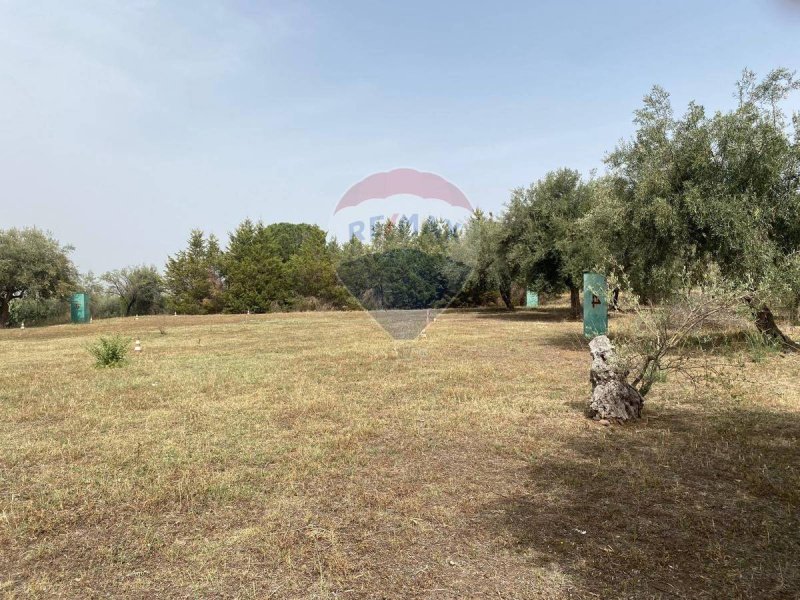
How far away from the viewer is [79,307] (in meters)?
44.4

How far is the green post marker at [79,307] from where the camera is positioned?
145 ft

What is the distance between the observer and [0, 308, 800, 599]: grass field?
393 centimetres

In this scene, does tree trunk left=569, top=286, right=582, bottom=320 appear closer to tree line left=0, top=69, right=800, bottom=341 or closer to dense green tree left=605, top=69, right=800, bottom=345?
tree line left=0, top=69, right=800, bottom=341

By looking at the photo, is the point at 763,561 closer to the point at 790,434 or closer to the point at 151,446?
the point at 790,434

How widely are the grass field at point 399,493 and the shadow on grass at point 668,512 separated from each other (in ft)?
0.08

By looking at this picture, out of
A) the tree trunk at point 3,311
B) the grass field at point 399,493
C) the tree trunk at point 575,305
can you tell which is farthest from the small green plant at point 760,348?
the tree trunk at point 3,311

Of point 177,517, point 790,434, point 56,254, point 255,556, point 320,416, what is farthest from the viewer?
point 56,254

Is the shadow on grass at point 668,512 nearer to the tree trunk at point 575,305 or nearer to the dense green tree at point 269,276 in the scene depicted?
the tree trunk at point 575,305

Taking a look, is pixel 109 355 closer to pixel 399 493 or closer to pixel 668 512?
pixel 399 493

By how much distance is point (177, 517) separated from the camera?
16.7ft

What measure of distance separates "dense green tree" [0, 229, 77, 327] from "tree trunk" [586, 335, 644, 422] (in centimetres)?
4501

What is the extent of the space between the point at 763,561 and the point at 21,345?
96.0 feet

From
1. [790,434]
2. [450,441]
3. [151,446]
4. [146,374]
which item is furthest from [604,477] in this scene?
[146,374]

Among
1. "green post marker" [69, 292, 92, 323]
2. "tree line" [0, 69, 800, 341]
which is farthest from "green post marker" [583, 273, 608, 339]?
"green post marker" [69, 292, 92, 323]
